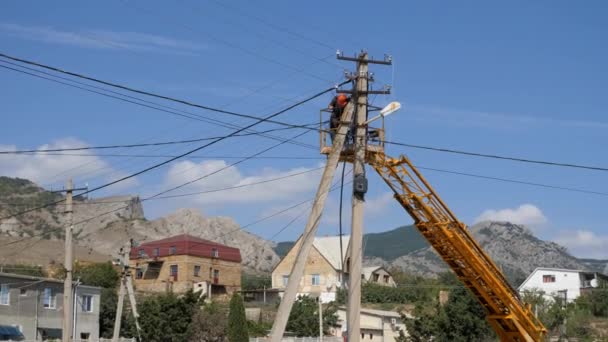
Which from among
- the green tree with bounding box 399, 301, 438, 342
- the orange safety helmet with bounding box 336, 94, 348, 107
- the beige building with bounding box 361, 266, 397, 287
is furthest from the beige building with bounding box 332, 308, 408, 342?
the orange safety helmet with bounding box 336, 94, 348, 107

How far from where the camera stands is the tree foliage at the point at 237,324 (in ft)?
193

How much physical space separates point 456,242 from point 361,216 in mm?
7424

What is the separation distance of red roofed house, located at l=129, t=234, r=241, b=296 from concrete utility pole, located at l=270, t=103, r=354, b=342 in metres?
69.2

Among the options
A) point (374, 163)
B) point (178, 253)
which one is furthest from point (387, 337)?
point (374, 163)

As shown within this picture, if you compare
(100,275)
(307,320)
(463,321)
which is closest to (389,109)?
(463,321)

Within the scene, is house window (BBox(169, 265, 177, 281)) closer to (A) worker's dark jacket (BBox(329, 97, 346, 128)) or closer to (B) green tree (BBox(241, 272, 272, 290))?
(B) green tree (BBox(241, 272, 272, 290))

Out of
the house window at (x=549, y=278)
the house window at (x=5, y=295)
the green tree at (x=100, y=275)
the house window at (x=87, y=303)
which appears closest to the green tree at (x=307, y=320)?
the house window at (x=87, y=303)

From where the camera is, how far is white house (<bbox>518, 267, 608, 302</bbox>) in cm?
9629

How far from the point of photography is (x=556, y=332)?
67500 mm

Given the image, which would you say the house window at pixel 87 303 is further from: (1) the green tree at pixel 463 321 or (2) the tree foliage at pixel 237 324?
(1) the green tree at pixel 463 321

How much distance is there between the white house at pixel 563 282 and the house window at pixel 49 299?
52683mm

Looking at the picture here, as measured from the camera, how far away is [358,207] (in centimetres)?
3003

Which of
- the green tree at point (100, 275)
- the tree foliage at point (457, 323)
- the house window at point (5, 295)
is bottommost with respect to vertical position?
the tree foliage at point (457, 323)

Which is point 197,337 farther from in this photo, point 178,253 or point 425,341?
point 178,253
